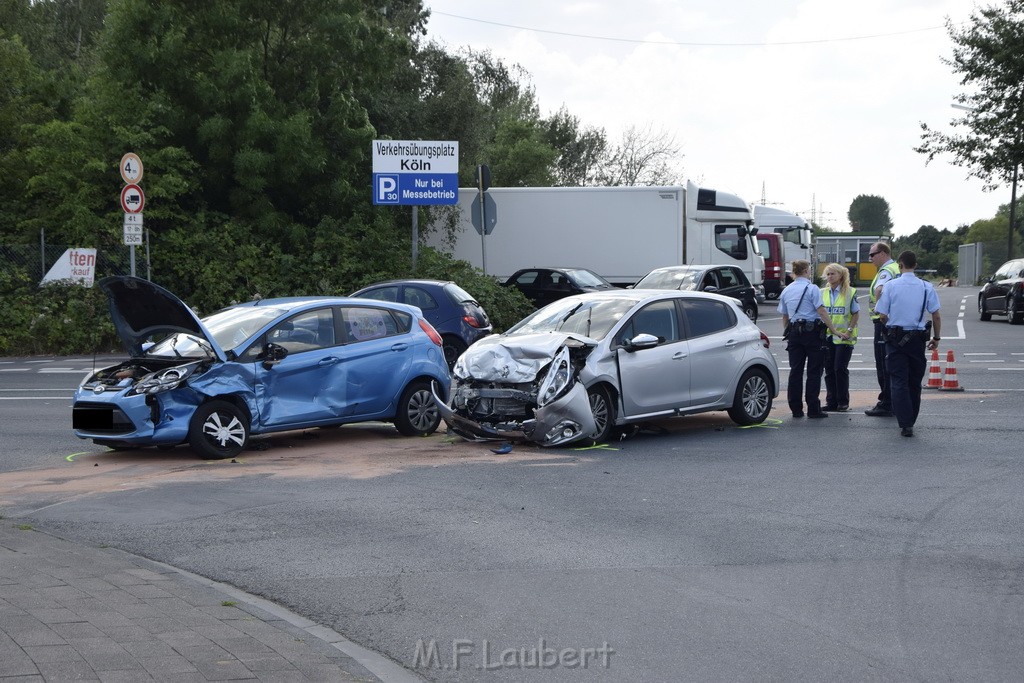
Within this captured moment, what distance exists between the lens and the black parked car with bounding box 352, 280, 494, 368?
63.5 ft

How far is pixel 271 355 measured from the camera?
38.3 ft

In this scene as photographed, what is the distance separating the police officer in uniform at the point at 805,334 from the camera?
46.9 ft

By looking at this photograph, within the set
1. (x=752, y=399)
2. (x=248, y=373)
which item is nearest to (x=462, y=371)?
(x=248, y=373)

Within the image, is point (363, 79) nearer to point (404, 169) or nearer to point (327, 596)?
point (404, 169)

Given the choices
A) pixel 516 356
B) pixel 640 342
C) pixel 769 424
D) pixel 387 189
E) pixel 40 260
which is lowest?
pixel 769 424

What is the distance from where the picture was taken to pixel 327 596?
255 inches

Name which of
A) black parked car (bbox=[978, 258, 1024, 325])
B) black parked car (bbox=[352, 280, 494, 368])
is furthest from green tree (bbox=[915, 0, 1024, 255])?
black parked car (bbox=[352, 280, 494, 368])

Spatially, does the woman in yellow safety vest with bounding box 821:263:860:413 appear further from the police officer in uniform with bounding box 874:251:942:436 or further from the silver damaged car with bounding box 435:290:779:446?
the police officer in uniform with bounding box 874:251:942:436

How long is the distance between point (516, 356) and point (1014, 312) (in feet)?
77.9

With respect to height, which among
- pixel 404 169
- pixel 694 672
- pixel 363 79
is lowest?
pixel 694 672

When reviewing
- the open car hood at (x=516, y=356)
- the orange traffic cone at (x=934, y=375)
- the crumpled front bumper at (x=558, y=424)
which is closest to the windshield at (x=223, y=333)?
the open car hood at (x=516, y=356)

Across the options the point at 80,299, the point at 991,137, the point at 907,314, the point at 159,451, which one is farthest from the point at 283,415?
the point at 991,137

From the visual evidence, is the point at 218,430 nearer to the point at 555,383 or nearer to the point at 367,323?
the point at 367,323

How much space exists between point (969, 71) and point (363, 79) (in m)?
20.2
